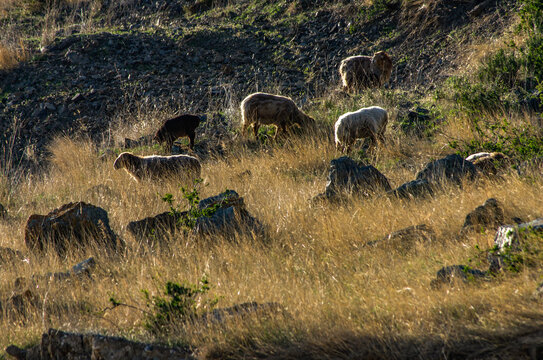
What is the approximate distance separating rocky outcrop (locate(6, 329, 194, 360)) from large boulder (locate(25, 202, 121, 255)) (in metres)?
2.70

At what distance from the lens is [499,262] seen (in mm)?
4594

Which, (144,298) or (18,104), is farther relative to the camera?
(18,104)

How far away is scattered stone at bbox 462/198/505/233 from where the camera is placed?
556 cm

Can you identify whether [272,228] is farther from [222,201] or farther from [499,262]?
[499,262]

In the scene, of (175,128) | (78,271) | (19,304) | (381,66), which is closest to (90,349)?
(19,304)

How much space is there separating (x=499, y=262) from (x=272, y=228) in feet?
9.44

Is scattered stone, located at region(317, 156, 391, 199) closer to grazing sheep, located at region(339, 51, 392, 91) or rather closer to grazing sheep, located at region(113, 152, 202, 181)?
grazing sheep, located at region(113, 152, 202, 181)

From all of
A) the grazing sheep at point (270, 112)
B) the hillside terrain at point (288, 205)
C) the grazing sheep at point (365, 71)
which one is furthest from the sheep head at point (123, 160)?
the grazing sheep at point (365, 71)

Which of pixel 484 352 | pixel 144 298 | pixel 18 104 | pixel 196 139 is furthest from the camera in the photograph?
pixel 18 104

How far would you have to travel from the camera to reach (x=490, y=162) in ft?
25.2

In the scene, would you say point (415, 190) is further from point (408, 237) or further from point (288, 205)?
point (288, 205)

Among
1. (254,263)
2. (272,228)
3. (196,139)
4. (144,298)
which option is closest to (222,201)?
(272,228)

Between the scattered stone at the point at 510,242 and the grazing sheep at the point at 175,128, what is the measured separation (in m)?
8.17

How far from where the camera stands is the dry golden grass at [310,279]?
4062 mm
